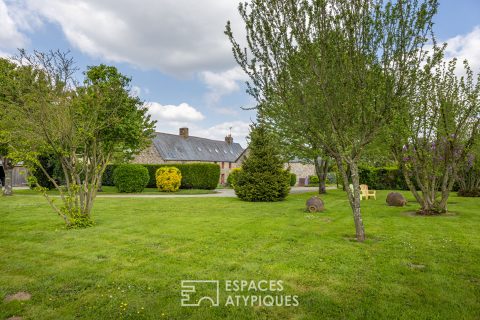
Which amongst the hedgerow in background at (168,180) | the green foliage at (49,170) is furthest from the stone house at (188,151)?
the hedgerow in background at (168,180)

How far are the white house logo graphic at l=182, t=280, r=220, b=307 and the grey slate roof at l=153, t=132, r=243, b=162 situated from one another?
36454 mm

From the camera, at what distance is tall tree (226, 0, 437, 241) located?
24.8ft

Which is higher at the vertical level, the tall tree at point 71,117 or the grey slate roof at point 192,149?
the grey slate roof at point 192,149

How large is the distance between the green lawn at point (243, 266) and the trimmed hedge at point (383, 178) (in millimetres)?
18877

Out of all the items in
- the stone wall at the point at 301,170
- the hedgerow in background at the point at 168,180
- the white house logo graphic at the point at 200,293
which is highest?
the stone wall at the point at 301,170

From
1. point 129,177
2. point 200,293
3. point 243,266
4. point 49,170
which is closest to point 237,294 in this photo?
point 200,293

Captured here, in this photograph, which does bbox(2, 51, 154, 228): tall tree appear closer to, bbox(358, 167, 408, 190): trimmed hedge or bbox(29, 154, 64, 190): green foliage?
bbox(29, 154, 64, 190): green foliage

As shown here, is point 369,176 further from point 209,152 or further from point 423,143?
point 209,152

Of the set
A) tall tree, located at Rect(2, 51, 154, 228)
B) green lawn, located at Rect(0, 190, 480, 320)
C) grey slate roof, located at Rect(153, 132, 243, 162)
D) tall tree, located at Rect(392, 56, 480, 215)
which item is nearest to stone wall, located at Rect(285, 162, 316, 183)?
grey slate roof, located at Rect(153, 132, 243, 162)

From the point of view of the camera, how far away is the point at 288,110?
8062 mm

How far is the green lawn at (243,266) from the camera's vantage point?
4.63m

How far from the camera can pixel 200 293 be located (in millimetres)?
5176

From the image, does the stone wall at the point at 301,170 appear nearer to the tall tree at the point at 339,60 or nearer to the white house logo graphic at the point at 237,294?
the tall tree at the point at 339,60

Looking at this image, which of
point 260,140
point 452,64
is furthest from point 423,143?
point 260,140
